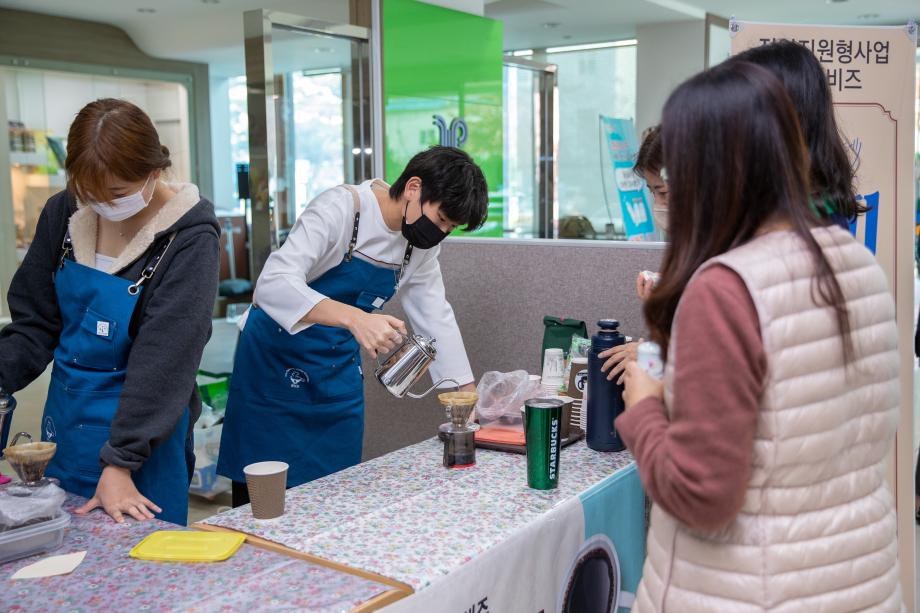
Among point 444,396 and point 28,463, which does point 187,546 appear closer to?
point 28,463

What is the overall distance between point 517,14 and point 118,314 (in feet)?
21.9

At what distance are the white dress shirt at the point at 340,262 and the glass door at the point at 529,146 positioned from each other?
3406 mm

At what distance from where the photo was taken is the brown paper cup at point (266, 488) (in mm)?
1388

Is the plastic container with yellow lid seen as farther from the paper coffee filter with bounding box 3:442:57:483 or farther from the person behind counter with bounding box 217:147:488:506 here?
the person behind counter with bounding box 217:147:488:506

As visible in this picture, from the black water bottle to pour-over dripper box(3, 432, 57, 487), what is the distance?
3.28 ft

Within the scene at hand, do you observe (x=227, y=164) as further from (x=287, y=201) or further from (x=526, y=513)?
(x=526, y=513)

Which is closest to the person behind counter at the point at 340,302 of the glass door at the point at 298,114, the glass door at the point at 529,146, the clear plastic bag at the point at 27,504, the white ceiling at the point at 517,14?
→ the clear plastic bag at the point at 27,504

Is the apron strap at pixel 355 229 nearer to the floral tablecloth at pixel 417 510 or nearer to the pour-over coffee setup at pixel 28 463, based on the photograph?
the floral tablecloth at pixel 417 510

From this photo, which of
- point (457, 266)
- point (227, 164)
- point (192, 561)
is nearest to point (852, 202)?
point (192, 561)

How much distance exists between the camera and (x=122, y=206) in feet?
5.21

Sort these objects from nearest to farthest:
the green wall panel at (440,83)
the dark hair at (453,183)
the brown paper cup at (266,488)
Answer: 1. the brown paper cup at (266,488)
2. the dark hair at (453,183)
3. the green wall panel at (440,83)

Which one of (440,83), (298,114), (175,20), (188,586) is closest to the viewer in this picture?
(188,586)

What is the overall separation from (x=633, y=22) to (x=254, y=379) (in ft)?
22.9

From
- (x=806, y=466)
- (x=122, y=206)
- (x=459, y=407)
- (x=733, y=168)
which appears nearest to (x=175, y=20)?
(x=122, y=206)
